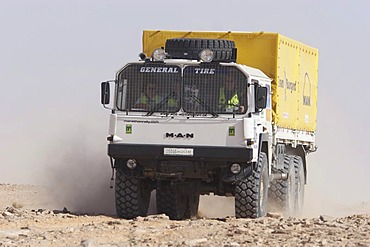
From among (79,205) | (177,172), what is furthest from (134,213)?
(79,205)

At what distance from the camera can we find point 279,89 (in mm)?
20656

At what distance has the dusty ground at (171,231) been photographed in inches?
552

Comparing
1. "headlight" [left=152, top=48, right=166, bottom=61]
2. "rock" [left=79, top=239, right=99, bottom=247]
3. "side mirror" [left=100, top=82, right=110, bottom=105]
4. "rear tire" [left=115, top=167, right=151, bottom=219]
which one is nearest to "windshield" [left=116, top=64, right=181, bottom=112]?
"headlight" [left=152, top=48, right=166, bottom=61]

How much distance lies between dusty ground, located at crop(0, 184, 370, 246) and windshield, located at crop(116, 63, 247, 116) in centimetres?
184

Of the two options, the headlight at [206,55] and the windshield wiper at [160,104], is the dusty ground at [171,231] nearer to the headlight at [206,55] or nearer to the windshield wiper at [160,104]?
the windshield wiper at [160,104]

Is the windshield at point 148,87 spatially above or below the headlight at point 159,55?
below

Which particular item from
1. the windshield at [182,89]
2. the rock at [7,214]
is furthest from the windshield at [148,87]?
the rock at [7,214]

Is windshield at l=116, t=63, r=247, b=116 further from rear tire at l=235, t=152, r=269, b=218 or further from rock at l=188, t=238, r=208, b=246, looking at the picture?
rock at l=188, t=238, r=208, b=246

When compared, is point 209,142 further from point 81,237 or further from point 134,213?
point 81,237

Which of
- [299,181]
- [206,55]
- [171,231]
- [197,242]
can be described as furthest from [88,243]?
[299,181]

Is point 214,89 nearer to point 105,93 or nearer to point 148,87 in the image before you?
point 148,87

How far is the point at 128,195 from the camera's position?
18484mm

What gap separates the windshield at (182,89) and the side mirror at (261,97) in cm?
21

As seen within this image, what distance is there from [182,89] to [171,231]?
3393 mm
